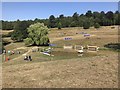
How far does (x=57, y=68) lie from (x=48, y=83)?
3.07 meters

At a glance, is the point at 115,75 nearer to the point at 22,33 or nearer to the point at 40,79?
the point at 40,79

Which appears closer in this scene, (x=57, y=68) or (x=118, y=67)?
(x=118, y=67)

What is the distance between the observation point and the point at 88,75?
14422mm

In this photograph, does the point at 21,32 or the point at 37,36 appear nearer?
the point at 37,36

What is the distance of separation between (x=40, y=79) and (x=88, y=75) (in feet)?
9.51

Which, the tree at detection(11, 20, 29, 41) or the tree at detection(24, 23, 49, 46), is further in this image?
the tree at detection(11, 20, 29, 41)

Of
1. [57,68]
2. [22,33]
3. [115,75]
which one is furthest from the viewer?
[22,33]

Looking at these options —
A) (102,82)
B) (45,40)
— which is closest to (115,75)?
(102,82)

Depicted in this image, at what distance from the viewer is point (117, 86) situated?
41.7ft

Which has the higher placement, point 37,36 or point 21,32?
point 21,32

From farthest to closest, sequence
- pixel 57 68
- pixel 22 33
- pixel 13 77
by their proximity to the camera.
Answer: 1. pixel 22 33
2. pixel 57 68
3. pixel 13 77

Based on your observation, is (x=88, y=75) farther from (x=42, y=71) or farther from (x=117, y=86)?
(x=42, y=71)

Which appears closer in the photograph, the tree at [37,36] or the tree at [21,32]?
the tree at [37,36]

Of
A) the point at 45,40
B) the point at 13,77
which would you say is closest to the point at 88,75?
the point at 13,77
